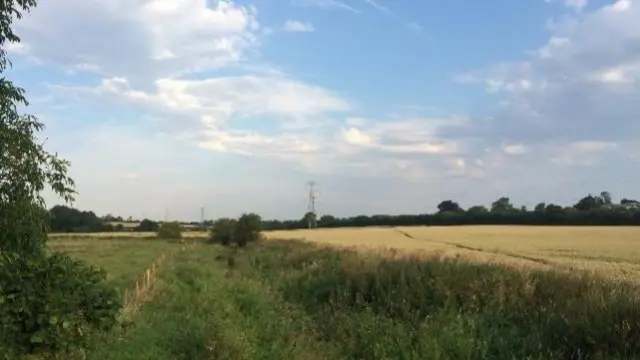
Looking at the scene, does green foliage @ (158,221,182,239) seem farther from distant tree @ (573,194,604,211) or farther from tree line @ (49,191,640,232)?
distant tree @ (573,194,604,211)

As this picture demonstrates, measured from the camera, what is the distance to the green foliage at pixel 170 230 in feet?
335

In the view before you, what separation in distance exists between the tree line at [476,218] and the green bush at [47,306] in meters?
34.4

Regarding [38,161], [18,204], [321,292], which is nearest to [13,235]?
[18,204]

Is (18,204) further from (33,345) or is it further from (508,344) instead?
(508,344)

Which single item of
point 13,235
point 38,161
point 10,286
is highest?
point 38,161

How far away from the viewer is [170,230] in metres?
104

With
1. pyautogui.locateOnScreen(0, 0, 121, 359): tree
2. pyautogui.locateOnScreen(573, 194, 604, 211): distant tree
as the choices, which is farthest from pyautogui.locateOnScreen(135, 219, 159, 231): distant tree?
pyautogui.locateOnScreen(0, 0, 121, 359): tree

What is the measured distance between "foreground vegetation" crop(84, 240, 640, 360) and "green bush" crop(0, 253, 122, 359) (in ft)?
1.52

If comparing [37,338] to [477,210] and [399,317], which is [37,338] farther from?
[477,210]

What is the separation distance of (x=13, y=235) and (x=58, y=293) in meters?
1.76

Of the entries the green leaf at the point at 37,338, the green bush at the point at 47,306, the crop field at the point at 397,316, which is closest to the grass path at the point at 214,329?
the crop field at the point at 397,316

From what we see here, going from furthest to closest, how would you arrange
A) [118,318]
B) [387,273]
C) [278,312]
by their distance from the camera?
[387,273] < [278,312] < [118,318]

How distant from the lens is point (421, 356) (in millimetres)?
13133

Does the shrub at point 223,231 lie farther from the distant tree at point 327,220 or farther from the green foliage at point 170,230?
the distant tree at point 327,220
